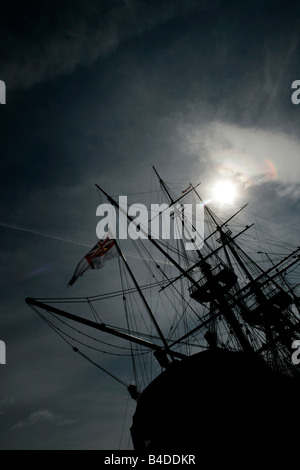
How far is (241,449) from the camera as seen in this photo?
5.77 meters

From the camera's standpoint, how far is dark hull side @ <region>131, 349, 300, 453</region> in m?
6.01

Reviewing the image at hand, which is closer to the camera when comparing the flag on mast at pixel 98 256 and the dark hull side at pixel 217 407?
the dark hull side at pixel 217 407

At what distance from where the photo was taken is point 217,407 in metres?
6.46

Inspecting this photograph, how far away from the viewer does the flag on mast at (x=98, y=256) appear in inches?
439

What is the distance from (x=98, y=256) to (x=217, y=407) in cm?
791

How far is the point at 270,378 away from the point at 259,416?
3.70ft

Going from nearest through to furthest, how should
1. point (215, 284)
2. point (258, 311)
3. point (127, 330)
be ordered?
point (127, 330), point (215, 284), point (258, 311)

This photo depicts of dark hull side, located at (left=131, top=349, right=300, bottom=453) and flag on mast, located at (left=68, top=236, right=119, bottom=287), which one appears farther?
flag on mast, located at (left=68, top=236, right=119, bottom=287)

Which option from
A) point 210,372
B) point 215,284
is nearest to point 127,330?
point 210,372

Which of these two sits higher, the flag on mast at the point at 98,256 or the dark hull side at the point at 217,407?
the flag on mast at the point at 98,256

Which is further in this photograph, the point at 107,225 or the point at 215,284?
the point at 215,284

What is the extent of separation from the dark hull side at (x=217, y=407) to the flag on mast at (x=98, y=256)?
19.4 ft

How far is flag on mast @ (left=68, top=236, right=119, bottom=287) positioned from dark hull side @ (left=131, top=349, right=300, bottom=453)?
233 inches
